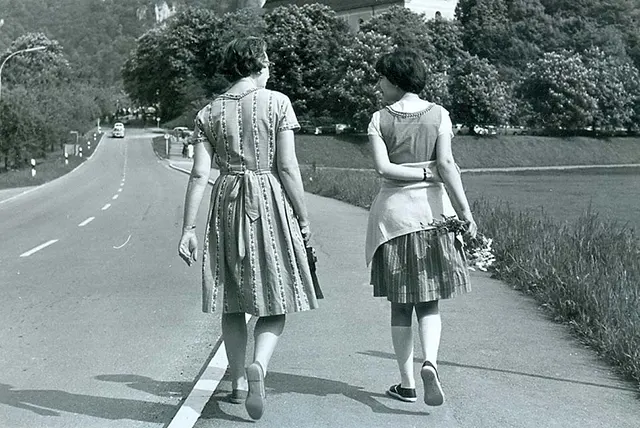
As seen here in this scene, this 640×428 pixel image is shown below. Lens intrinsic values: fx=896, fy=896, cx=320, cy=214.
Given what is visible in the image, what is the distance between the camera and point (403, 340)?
5.00 m

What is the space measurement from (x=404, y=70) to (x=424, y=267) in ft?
3.55

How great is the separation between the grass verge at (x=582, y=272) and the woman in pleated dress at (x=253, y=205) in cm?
245

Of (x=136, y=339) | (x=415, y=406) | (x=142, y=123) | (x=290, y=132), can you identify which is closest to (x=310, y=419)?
(x=415, y=406)

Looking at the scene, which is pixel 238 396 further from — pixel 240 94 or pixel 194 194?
pixel 240 94

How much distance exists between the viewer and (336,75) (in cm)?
7044

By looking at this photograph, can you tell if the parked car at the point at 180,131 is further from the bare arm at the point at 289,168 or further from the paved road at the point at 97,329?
the bare arm at the point at 289,168

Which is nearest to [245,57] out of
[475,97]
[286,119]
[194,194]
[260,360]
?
[286,119]

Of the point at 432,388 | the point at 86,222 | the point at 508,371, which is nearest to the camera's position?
the point at 432,388

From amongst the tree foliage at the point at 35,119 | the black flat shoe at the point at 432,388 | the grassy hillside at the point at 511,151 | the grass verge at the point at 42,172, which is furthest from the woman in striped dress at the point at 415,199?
the grassy hillside at the point at 511,151

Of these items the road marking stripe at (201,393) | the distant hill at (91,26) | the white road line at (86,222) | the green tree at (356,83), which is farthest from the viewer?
the distant hill at (91,26)

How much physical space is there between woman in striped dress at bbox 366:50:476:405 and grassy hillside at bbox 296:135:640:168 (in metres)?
54.4

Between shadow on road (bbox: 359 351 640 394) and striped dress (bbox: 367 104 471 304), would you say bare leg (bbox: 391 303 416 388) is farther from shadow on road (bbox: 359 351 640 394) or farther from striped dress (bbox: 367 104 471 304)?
shadow on road (bbox: 359 351 640 394)

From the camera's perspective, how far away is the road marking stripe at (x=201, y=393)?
4555 millimetres

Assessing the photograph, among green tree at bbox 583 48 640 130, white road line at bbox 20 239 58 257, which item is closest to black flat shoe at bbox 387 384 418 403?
white road line at bbox 20 239 58 257
